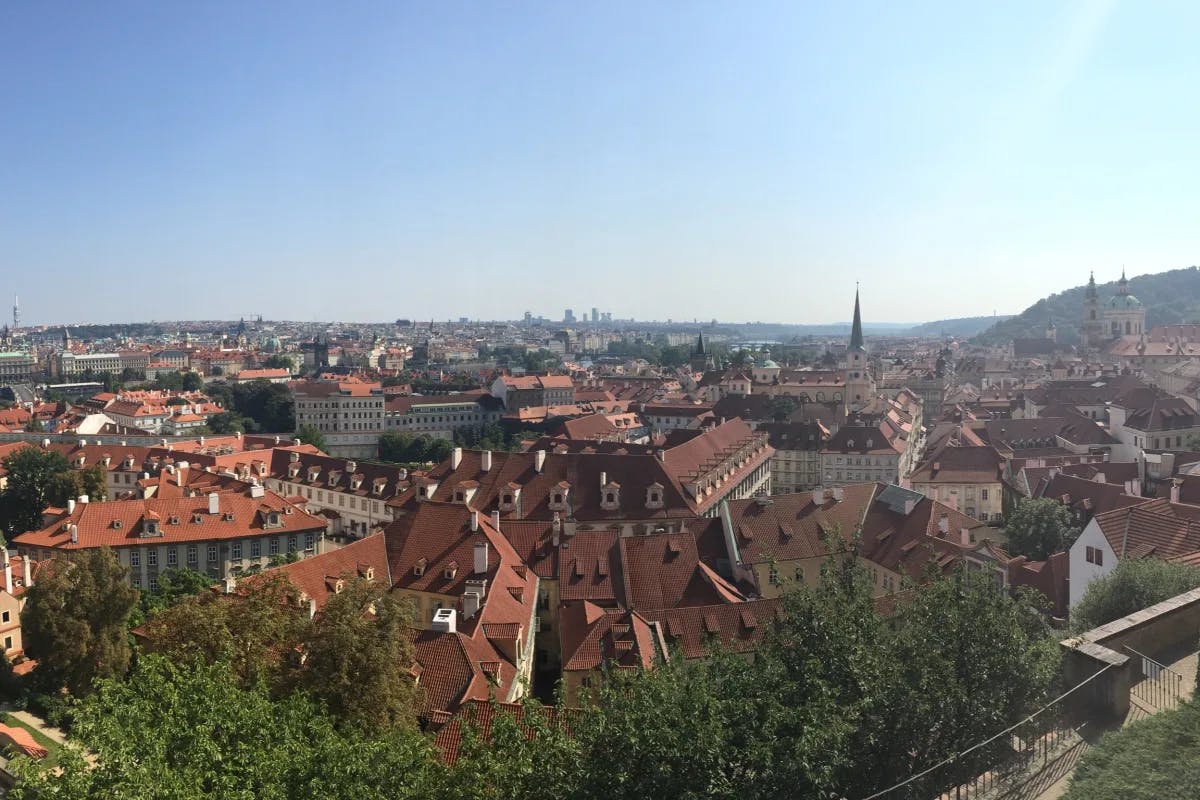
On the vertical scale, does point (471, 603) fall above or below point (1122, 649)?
below

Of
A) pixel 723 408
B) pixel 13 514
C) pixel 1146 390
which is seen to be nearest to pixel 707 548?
pixel 13 514

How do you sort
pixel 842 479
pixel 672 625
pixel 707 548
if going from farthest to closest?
pixel 842 479 → pixel 707 548 → pixel 672 625

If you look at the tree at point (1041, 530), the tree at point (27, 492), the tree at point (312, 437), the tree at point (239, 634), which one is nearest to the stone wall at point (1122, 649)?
the tree at point (239, 634)

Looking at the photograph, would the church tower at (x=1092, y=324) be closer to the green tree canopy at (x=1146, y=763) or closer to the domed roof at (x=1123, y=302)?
the domed roof at (x=1123, y=302)

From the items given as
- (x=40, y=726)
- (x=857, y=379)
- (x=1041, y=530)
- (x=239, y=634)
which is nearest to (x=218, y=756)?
(x=239, y=634)

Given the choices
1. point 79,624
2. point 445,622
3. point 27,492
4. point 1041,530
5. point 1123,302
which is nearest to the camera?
point 445,622

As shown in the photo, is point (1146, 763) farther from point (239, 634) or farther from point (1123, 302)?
point (1123, 302)

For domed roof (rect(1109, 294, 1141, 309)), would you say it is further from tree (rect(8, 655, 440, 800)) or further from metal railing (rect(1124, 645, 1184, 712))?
tree (rect(8, 655, 440, 800))

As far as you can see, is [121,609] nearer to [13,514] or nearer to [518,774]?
[518,774]
